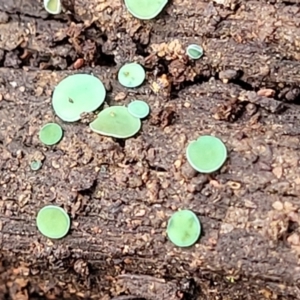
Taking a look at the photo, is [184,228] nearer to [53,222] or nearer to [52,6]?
[53,222]

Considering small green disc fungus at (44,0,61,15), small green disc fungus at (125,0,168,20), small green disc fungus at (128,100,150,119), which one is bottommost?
small green disc fungus at (128,100,150,119)

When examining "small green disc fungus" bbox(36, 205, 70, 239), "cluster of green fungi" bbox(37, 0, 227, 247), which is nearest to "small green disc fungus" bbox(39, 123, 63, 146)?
"cluster of green fungi" bbox(37, 0, 227, 247)

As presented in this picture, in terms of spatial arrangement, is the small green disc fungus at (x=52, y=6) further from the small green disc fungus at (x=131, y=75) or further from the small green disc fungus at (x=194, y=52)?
the small green disc fungus at (x=194, y=52)

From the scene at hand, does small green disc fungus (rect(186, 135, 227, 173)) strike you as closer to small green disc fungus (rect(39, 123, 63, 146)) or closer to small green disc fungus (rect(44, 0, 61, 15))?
small green disc fungus (rect(39, 123, 63, 146))

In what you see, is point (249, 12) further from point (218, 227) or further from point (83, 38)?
point (218, 227)

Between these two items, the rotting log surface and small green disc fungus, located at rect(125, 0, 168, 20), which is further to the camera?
small green disc fungus, located at rect(125, 0, 168, 20)

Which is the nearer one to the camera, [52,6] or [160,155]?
[160,155]

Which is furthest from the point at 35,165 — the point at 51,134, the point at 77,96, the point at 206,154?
the point at 206,154
